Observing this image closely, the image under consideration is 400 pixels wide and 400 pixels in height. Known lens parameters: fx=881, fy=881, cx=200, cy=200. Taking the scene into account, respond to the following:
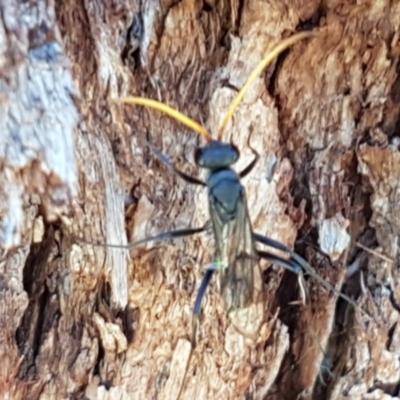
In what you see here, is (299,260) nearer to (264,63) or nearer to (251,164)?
(251,164)

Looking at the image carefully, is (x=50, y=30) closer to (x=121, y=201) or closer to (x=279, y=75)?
(x=121, y=201)

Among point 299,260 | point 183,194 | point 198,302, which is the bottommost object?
point 198,302

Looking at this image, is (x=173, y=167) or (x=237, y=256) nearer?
(x=173, y=167)

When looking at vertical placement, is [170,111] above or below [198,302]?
above

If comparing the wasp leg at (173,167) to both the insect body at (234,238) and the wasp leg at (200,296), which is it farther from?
the wasp leg at (200,296)

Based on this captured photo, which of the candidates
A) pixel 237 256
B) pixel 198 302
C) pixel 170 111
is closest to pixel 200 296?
pixel 198 302

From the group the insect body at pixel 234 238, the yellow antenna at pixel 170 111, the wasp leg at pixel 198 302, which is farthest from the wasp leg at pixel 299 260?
the yellow antenna at pixel 170 111

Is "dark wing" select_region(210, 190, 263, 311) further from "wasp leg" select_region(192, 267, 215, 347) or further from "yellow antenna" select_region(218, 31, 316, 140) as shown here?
"yellow antenna" select_region(218, 31, 316, 140)

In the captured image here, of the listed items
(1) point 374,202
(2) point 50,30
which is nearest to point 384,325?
(1) point 374,202
